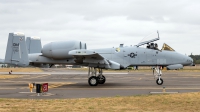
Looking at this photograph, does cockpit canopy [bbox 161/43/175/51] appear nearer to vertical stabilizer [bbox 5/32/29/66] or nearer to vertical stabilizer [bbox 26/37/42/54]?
vertical stabilizer [bbox 26/37/42/54]

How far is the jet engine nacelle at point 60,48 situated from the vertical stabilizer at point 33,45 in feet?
13.5

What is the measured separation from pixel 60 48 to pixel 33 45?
217 inches

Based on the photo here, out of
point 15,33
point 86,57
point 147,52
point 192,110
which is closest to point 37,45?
point 15,33

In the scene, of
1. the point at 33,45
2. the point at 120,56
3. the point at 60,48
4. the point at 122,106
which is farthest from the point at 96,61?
the point at 122,106

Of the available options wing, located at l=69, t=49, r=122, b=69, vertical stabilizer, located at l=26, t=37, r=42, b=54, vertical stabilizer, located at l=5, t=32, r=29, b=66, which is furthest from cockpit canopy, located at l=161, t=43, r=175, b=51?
vertical stabilizer, located at l=5, t=32, r=29, b=66

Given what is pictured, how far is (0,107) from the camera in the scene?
35.1 feet

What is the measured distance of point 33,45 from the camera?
2666 cm

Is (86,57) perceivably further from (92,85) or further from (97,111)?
(97,111)

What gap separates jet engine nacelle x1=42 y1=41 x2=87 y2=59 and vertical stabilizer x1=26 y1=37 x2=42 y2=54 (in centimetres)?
411

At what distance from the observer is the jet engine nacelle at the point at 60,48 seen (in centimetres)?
2211

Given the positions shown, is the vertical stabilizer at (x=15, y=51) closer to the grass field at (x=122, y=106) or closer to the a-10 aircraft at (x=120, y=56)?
the a-10 aircraft at (x=120, y=56)

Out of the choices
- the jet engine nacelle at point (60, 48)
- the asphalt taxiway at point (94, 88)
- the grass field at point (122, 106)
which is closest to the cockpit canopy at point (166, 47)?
the asphalt taxiway at point (94, 88)

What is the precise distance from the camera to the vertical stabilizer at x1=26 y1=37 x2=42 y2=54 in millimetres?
26312

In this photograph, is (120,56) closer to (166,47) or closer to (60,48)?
(166,47)
